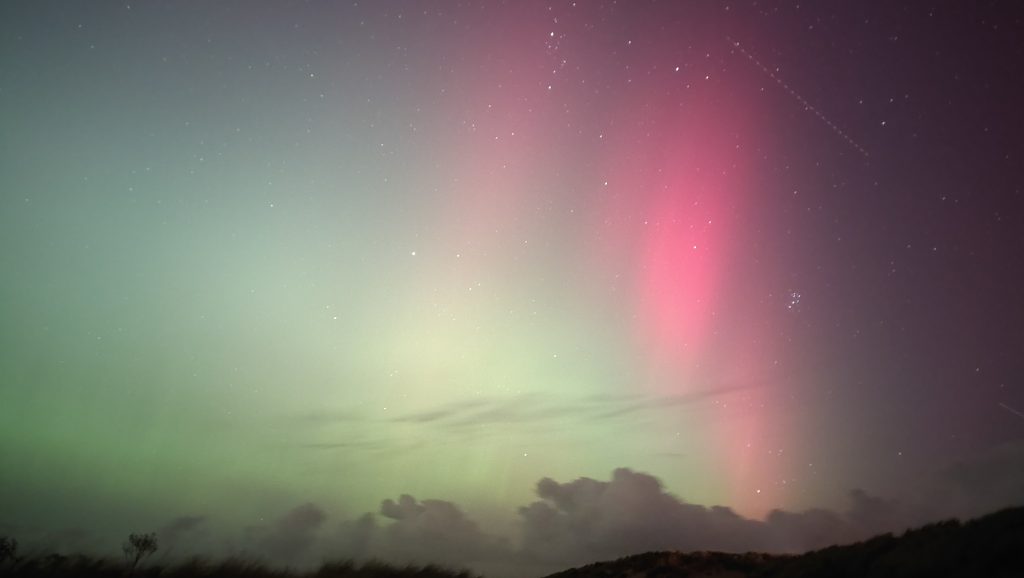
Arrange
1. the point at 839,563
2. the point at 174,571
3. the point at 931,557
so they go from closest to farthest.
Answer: the point at 931,557, the point at 839,563, the point at 174,571

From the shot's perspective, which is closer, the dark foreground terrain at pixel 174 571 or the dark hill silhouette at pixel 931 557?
the dark hill silhouette at pixel 931 557

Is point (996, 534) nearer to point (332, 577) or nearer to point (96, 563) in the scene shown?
point (332, 577)

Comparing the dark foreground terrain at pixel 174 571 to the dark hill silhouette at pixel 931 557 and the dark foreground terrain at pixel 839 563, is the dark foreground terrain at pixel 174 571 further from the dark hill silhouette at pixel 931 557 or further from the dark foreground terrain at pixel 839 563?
the dark hill silhouette at pixel 931 557

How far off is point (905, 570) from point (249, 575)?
43649mm

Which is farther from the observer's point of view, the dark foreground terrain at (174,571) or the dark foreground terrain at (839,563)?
the dark foreground terrain at (174,571)

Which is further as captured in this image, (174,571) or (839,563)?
Result: (174,571)

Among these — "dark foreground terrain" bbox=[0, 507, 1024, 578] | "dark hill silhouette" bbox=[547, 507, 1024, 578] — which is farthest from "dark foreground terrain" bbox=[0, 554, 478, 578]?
"dark hill silhouette" bbox=[547, 507, 1024, 578]

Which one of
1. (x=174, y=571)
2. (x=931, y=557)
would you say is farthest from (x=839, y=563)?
(x=174, y=571)

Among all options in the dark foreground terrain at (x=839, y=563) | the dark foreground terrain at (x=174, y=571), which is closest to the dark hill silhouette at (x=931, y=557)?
the dark foreground terrain at (x=839, y=563)

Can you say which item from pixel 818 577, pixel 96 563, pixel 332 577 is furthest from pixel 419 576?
pixel 818 577

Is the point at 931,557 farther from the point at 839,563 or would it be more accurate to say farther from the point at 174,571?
the point at 174,571

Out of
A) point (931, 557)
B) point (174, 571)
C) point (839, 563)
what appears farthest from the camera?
point (174, 571)

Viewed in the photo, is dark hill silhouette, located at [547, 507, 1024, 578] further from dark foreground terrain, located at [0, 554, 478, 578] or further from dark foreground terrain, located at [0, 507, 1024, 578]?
dark foreground terrain, located at [0, 554, 478, 578]

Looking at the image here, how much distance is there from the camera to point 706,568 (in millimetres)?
28844
